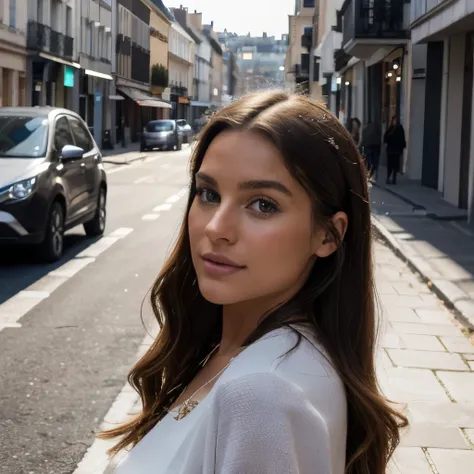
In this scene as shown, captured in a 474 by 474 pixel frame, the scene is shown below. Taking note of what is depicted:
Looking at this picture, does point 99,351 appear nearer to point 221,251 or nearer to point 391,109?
point 221,251

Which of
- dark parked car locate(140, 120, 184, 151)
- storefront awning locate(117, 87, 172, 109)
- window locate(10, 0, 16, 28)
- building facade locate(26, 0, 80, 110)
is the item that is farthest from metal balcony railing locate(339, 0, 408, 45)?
storefront awning locate(117, 87, 172, 109)

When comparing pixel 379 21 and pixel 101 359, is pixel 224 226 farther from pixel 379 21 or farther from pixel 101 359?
pixel 379 21

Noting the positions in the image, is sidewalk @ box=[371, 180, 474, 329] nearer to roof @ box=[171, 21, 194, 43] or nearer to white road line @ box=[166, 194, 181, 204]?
white road line @ box=[166, 194, 181, 204]

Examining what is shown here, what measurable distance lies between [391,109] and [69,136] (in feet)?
72.8

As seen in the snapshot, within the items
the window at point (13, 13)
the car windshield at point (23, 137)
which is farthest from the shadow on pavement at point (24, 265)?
the window at point (13, 13)

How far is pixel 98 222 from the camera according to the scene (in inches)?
504

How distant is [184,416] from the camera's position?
4.75 ft

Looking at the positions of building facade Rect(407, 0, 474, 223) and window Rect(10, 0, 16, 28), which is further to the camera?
window Rect(10, 0, 16, 28)

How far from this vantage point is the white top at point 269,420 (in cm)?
122

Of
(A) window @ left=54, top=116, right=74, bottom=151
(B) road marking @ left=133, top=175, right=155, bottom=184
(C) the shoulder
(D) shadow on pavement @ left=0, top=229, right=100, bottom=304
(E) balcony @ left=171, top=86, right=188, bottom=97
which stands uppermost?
(E) balcony @ left=171, top=86, right=188, bottom=97

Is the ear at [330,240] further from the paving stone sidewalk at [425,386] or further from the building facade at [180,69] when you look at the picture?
the building facade at [180,69]

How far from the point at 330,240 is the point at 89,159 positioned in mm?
10746

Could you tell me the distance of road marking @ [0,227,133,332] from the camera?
7422 mm

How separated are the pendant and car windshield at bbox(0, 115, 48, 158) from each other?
911 centimetres
